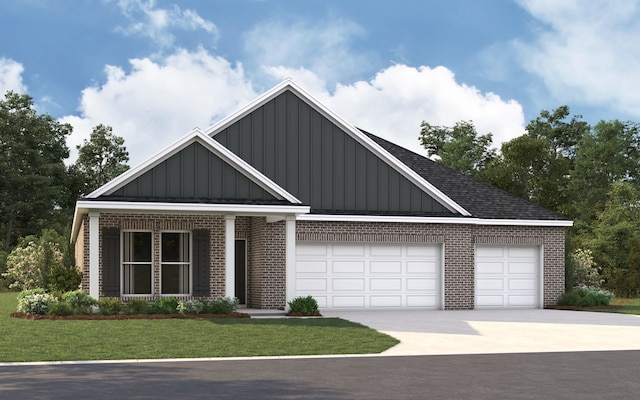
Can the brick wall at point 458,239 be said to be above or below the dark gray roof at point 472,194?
below

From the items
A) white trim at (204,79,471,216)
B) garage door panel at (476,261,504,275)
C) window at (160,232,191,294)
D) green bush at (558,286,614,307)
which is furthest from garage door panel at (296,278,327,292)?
green bush at (558,286,614,307)

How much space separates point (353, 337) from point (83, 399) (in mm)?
8256

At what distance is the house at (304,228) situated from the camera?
23594 mm

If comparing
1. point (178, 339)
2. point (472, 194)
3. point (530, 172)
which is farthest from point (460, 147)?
point (178, 339)

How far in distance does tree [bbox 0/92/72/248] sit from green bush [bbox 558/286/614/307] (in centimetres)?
4317

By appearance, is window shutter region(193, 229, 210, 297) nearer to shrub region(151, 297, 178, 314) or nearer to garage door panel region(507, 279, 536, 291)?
shrub region(151, 297, 178, 314)

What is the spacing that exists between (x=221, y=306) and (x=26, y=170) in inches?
1851

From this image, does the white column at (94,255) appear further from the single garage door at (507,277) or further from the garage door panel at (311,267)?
the single garage door at (507,277)

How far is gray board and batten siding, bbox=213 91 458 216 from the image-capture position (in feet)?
89.6

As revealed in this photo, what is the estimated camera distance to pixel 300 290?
27297 mm

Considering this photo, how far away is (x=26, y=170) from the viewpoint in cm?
6531

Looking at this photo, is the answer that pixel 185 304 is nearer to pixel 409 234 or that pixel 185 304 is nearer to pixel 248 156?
pixel 248 156

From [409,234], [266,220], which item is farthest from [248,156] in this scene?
[409,234]

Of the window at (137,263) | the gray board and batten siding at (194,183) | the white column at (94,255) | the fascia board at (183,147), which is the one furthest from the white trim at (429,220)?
the white column at (94,255)
